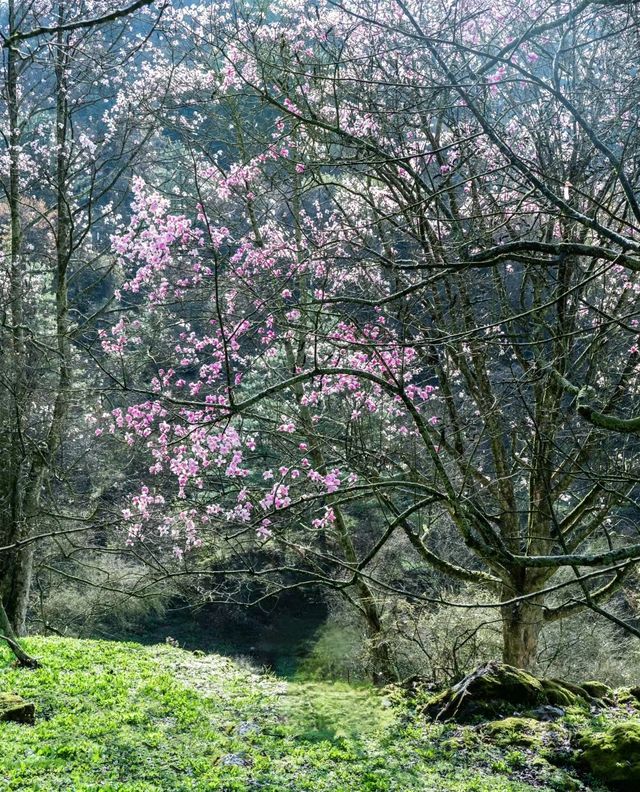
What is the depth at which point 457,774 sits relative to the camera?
4887 mm

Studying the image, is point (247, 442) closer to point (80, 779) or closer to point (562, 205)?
point (80, 779)

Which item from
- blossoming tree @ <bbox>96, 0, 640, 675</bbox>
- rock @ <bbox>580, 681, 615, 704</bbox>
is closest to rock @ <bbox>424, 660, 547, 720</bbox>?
blossoming tree @ <bbox>96, 0, 640, 675</bbox>

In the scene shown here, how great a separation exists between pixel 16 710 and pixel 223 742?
1.68m

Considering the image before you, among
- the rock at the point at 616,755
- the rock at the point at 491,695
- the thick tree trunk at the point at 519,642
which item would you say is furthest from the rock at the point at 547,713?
the thick tree trunk at the point at 519,642

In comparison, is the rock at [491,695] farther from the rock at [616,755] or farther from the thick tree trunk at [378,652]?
the thick tree trunk at [378,652]

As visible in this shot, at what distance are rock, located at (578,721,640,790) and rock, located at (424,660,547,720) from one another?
2.84ft

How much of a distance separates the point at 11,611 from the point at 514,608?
705cm

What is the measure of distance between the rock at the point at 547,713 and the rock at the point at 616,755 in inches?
25.2

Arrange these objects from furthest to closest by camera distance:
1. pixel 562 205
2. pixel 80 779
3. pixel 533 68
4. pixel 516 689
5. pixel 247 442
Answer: pixel 247 442
pixel 516 689
pixel 533 68
pixel 80 779
pixel 562 205

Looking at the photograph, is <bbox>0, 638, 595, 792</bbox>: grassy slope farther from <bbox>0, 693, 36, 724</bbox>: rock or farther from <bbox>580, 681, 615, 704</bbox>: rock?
<bbox>580, 681, 615, 704</bbox>: rock

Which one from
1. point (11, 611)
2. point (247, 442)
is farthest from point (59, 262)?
point (11, 611)

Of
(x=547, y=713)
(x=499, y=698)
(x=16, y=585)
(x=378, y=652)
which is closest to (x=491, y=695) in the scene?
(x=499, y=698)

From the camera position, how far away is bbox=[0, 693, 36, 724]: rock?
222 inches

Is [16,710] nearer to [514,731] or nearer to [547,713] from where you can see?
[514,731]
